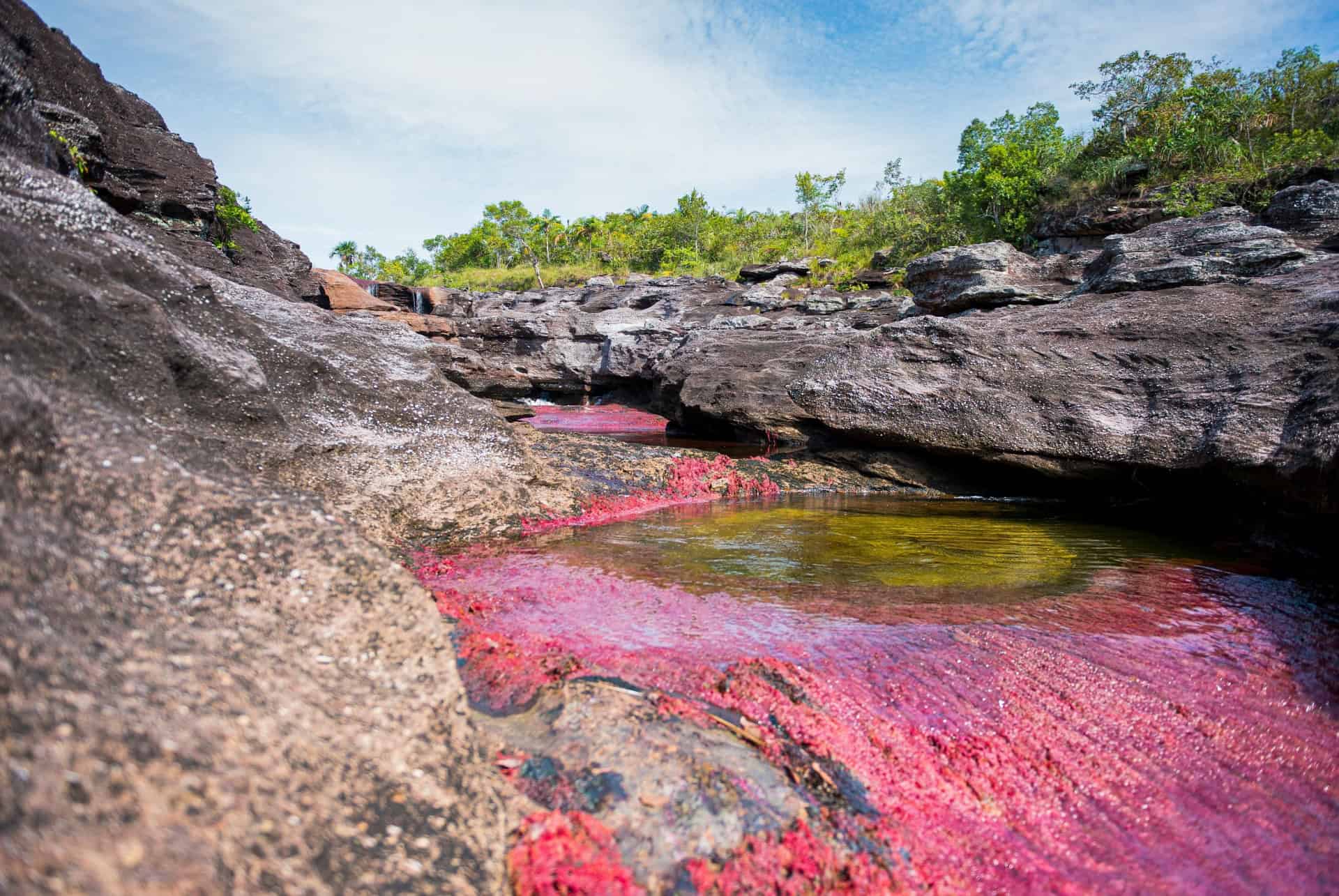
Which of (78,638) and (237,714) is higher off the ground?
(78,638)

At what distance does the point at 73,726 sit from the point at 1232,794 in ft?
14.6

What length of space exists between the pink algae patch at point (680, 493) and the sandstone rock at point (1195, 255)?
273 inches

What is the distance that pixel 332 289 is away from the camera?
89.8 feet

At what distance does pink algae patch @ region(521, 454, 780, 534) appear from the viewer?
25.4 ft

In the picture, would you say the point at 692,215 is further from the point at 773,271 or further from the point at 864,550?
the point at 864,550

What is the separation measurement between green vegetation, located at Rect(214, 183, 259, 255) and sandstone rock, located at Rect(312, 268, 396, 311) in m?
6.15

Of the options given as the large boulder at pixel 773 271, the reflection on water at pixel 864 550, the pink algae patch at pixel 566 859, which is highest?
the large boulder at pixel 773 271

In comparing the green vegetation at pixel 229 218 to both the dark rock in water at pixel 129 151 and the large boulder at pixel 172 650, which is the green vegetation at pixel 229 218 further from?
the large boulder at pixel 172 650

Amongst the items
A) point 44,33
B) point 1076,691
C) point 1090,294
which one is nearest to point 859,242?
point 1090,294

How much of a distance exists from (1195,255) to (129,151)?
2030 cm

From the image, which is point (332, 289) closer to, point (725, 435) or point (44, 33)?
point (44, 33)

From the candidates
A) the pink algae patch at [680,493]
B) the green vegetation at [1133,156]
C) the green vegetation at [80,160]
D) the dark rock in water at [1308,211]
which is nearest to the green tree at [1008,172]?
the green vegetation at [1133,156]

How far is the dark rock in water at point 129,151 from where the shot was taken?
31.0 ft

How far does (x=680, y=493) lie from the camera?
9500 millimetres
